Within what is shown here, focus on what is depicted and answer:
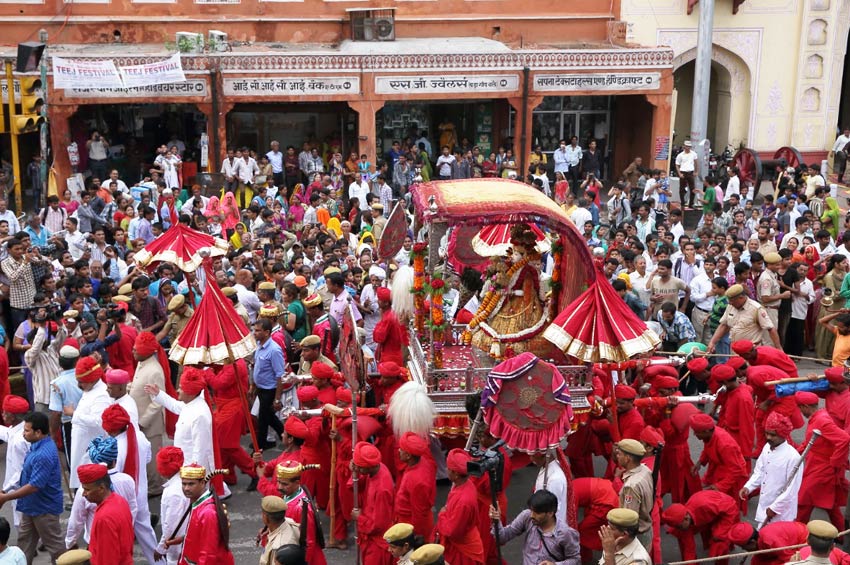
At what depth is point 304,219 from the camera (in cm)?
1669

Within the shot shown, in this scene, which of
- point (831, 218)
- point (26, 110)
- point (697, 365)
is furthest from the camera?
point (26, 110)

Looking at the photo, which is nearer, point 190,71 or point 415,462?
point 415,462

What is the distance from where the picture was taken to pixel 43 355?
390 inches

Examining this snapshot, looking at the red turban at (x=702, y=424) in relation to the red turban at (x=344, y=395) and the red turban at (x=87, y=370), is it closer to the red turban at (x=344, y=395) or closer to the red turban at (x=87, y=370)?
the red turban at (x=344, y=395)

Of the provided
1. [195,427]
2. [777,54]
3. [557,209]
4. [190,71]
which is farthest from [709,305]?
[777,54]

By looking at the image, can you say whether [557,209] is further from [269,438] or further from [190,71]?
[190,71]

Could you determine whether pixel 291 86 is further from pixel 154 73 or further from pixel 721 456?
pixel 721 456

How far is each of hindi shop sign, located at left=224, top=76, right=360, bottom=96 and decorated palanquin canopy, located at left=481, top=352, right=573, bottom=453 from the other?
14477 mm

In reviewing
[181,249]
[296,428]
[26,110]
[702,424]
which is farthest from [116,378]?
[26,110]

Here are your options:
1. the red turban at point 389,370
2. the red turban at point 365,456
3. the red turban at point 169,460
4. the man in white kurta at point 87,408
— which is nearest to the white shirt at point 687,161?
the red turban at point 389,370

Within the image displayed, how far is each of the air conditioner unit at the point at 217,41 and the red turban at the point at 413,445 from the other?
610 inches

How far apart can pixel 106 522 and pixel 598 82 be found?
1751cm

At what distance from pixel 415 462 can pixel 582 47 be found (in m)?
18.1

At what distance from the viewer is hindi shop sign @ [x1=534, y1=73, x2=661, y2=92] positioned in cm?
2175
